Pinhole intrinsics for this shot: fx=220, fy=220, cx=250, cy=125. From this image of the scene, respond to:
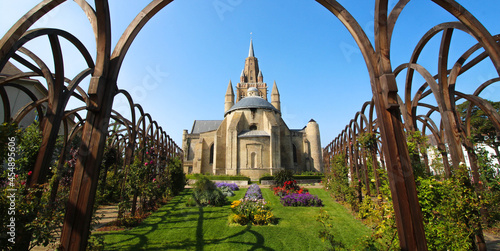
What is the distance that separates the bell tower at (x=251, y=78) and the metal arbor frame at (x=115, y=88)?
158 feet

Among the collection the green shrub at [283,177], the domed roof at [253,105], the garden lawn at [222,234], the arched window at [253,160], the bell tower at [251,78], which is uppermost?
the bell tower at [251,78]

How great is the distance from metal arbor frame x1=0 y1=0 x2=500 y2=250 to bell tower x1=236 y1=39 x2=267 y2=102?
48.2 metres

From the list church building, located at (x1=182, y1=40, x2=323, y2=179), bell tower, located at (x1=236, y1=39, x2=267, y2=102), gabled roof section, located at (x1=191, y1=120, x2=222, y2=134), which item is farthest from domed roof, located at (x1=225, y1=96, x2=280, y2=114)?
bell tower, located at (x1=236, y1=39, x2=267, y2=102)

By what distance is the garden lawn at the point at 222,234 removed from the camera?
17.4ft

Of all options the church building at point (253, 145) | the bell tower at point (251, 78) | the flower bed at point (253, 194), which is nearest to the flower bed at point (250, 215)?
the flower bed at point (253, 194)

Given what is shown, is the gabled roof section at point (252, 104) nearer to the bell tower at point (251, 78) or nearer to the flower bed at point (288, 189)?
the bell tower at point (251, 78)

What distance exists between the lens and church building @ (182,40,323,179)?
90.0ft

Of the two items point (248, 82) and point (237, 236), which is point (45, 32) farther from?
point (248, 82)

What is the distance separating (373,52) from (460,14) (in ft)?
3.49

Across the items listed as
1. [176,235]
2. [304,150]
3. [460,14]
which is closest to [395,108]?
[460,14]

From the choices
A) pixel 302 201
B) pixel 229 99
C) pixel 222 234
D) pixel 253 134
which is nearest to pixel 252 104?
pixel 253 134

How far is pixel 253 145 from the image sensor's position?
91.9 ft

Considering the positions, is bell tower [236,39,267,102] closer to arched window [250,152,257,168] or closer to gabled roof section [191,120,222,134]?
gabled roof section [191,120,222,134]

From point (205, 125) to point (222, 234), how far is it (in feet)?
135
